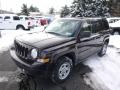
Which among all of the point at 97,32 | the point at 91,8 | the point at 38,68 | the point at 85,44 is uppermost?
the point at 91,8

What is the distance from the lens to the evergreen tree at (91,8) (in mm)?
30094

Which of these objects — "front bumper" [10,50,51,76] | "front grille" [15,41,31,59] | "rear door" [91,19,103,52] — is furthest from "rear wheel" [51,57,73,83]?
"rear door" [91,19,103,52]

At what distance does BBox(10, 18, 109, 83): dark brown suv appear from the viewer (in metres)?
3.83

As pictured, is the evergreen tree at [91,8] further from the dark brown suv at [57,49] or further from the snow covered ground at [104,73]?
the dark brown suv at [57,49]

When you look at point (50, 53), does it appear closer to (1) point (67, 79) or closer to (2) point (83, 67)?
(1) point (67, 79)

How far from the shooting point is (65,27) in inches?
205

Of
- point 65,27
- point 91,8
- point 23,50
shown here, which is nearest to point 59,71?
point 23,50

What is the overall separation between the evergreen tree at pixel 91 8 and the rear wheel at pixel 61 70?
26298 millimetres

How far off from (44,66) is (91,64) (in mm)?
2834

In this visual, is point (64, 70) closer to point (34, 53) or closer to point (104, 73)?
point (34, 53)

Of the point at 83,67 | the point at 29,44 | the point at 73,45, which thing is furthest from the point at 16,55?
the point at 83,67

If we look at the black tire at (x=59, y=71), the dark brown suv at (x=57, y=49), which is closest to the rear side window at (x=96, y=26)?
the dark brown suv at (x=57, y=49)

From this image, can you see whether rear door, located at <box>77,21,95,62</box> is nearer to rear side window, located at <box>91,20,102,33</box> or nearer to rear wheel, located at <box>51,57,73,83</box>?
rear side window, located at <box>91,20,102,33</box>

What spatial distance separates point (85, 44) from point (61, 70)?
133 cm
